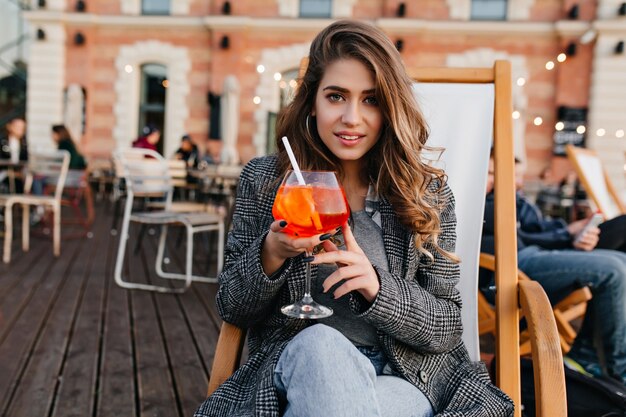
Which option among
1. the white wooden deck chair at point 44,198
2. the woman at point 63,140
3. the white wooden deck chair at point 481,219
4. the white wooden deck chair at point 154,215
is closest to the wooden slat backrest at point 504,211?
the white wooden deck chair at point 481,219

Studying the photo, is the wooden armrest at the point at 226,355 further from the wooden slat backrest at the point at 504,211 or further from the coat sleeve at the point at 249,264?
the wooden slat backrest at the point at 504,211

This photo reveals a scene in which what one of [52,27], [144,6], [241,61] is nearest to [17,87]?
[52,27]

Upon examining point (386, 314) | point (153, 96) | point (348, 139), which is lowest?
Result: point (386, 314)

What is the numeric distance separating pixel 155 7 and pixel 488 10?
7268 mm

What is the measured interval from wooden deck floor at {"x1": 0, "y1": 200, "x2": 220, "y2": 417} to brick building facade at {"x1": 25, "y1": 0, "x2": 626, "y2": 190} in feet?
27.0

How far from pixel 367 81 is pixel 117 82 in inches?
481

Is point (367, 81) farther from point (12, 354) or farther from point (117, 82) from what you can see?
point (117, 82)

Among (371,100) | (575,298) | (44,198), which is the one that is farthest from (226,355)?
(44,198)

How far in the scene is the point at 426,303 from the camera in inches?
48.1

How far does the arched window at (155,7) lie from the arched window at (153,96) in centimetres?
115

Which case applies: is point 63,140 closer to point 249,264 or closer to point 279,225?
point 249,264

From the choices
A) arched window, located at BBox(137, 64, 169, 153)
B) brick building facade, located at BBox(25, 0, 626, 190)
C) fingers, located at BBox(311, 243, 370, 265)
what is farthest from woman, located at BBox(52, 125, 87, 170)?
fingers, located at BBox(311, 243, 370, 265)

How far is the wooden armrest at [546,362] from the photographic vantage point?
111 centimetres

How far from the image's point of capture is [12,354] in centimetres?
251
